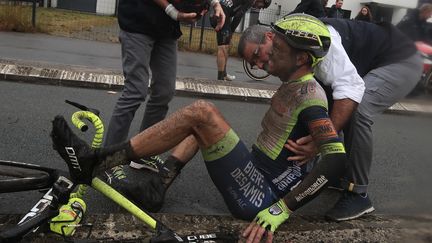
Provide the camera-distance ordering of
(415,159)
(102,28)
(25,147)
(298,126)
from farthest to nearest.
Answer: (102,28) → (25,147) → (298,126) → (415,159)

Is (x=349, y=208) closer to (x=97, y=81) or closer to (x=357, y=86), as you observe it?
(x=357, y=86)

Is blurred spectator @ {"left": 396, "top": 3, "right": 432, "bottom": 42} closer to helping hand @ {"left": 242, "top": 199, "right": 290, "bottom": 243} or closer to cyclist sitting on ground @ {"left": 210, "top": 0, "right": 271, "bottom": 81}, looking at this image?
helping hand @ {"left": 242, "top": 199, "right": 290, "bottom": 243}

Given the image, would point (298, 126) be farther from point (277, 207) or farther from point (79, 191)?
point (79, 191)

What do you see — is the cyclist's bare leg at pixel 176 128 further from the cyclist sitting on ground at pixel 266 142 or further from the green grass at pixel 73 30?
the green grass at pixel 73 30

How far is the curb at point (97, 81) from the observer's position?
22.0 feet

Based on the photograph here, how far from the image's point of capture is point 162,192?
3.27 meters

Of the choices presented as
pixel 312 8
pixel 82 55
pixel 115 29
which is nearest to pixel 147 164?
pixel 312 8

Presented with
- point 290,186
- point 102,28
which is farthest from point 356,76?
point 102,28

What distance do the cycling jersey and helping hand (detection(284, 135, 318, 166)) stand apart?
1.1 inches

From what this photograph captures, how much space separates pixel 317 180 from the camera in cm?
261

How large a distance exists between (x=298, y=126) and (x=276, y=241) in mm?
670

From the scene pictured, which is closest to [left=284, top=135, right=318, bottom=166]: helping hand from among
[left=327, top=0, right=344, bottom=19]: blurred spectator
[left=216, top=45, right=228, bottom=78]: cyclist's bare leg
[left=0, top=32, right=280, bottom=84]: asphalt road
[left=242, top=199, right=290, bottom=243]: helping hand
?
[left=242, top=199, right=290, bottom=243]: helping hand

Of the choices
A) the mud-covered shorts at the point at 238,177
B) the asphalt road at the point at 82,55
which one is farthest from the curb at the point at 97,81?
the mud-covered shorts at the point at 238,177

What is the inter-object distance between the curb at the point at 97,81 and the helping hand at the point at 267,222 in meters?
4.32
